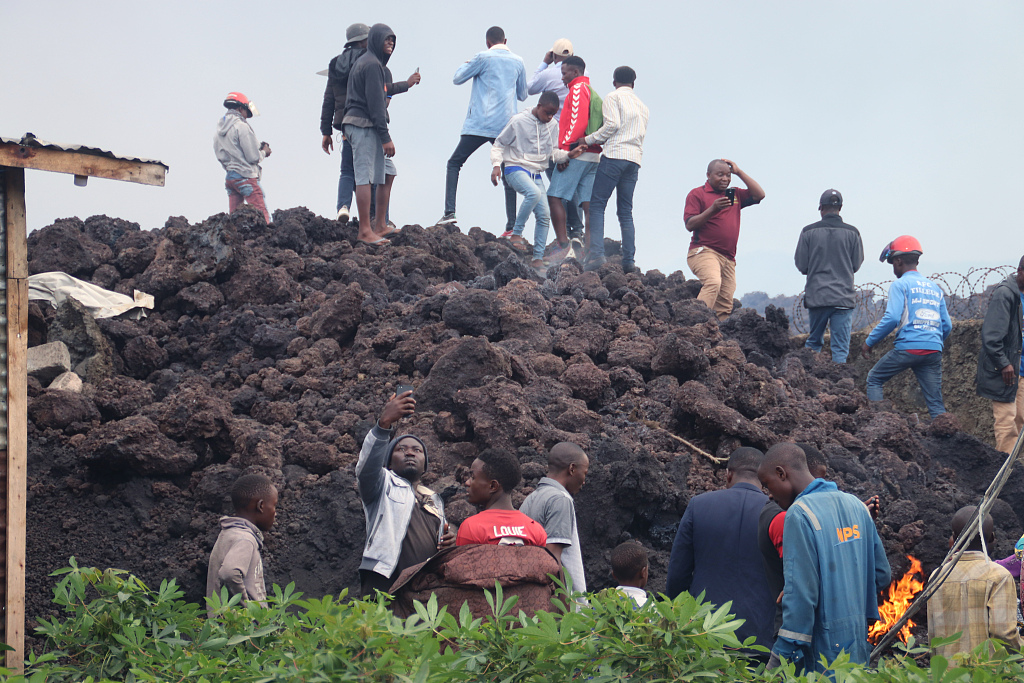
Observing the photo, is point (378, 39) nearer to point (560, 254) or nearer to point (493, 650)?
point (560, 254)

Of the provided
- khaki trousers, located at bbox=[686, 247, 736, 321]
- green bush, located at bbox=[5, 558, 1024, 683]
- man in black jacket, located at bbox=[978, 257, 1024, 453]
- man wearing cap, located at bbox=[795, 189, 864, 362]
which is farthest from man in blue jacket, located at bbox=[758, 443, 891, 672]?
khaki trousers, located at bbox=[686, 247, 736, 321]

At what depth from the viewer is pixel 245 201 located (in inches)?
523

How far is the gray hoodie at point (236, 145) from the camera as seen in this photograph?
1272cm

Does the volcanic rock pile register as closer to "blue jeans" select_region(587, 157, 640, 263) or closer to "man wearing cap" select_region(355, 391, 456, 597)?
"blue jeans" select_region(587, 157, 640, 263)

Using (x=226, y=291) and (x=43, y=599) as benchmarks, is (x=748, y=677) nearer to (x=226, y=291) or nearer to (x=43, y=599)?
(x=43, y=599)

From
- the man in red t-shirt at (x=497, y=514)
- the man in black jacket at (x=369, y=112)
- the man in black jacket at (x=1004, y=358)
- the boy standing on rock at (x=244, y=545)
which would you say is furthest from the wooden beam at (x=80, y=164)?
the man in black jacket at (x=1004, y=358)

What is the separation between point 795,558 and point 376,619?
205 centimetres

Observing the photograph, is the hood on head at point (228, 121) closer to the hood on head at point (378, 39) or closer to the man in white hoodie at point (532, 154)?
the hood on head at point (378, 39)

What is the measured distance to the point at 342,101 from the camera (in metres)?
10.9

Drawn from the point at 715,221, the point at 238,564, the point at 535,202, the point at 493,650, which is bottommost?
the point at 238,564

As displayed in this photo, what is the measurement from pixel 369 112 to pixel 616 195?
10.8ft

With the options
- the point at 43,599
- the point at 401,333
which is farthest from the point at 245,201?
the point at 43,599

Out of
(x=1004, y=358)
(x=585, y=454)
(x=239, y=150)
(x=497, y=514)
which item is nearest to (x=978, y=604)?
(x=585, y=454)

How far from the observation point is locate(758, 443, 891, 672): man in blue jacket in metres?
3.61
